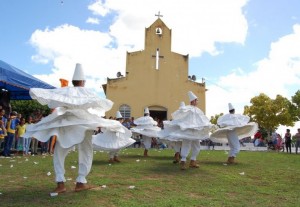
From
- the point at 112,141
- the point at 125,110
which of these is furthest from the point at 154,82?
the point at 112,141

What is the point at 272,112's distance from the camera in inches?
1801

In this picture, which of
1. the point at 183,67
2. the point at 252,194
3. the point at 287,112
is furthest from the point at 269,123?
the point at 252,194

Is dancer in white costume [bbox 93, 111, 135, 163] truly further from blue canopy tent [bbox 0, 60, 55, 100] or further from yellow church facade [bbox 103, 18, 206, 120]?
yellow church facade [bbox 103, 18, 206, 120]

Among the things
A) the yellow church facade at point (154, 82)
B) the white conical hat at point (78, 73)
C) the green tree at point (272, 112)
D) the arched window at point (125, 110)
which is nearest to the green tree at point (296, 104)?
the green tree at point (272, 112)

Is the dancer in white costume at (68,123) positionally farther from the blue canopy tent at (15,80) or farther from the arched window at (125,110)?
the arched window at (125,110)

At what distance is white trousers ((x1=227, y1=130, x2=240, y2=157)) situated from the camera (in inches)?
502

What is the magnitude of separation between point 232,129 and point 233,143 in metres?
0.50

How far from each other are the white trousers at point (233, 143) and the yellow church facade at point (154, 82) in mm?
23244

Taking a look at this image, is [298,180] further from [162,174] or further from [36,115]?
[36,115]

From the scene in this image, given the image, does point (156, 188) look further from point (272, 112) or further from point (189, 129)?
point (272, 112)

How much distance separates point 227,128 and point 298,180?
3.98 m

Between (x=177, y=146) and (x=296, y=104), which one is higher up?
(x=296, y=104)

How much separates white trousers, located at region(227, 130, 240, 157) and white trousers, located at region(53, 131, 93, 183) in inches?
281

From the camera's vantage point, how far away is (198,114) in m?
10.6
